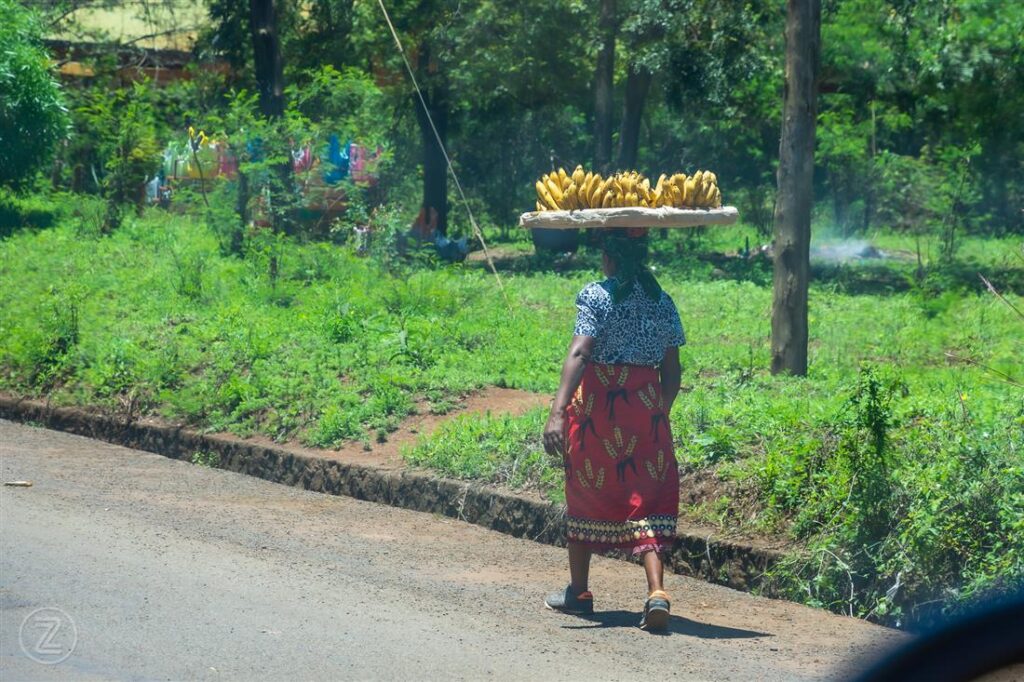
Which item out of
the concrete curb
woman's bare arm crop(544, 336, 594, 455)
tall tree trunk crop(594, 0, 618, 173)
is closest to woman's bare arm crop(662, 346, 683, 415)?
woman's bare arm crop(544, 336, 594, 455)

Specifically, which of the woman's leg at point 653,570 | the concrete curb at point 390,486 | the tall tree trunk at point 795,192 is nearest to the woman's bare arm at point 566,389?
the woman's leg at point 653,570

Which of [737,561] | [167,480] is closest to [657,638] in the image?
[737,561]

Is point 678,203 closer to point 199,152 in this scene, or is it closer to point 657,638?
point 657,638

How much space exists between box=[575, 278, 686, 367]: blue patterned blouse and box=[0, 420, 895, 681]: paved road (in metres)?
1.25

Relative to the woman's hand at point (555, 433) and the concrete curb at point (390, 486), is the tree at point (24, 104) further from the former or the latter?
the woman's hand at point (555, 433)

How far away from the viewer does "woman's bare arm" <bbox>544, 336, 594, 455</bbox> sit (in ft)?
18.9

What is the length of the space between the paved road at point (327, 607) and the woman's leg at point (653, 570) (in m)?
0.23

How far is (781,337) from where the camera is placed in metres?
9.87

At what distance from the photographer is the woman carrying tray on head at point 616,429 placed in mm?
5812

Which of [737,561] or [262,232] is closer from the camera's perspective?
[737,561]

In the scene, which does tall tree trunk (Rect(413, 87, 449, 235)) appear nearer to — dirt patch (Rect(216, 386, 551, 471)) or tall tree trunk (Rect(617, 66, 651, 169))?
tall tree trunk (Rect(617, 66, 651, 169))

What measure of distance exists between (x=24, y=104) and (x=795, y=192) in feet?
43.3

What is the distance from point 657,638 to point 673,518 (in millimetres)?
590

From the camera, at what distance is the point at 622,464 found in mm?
5836
